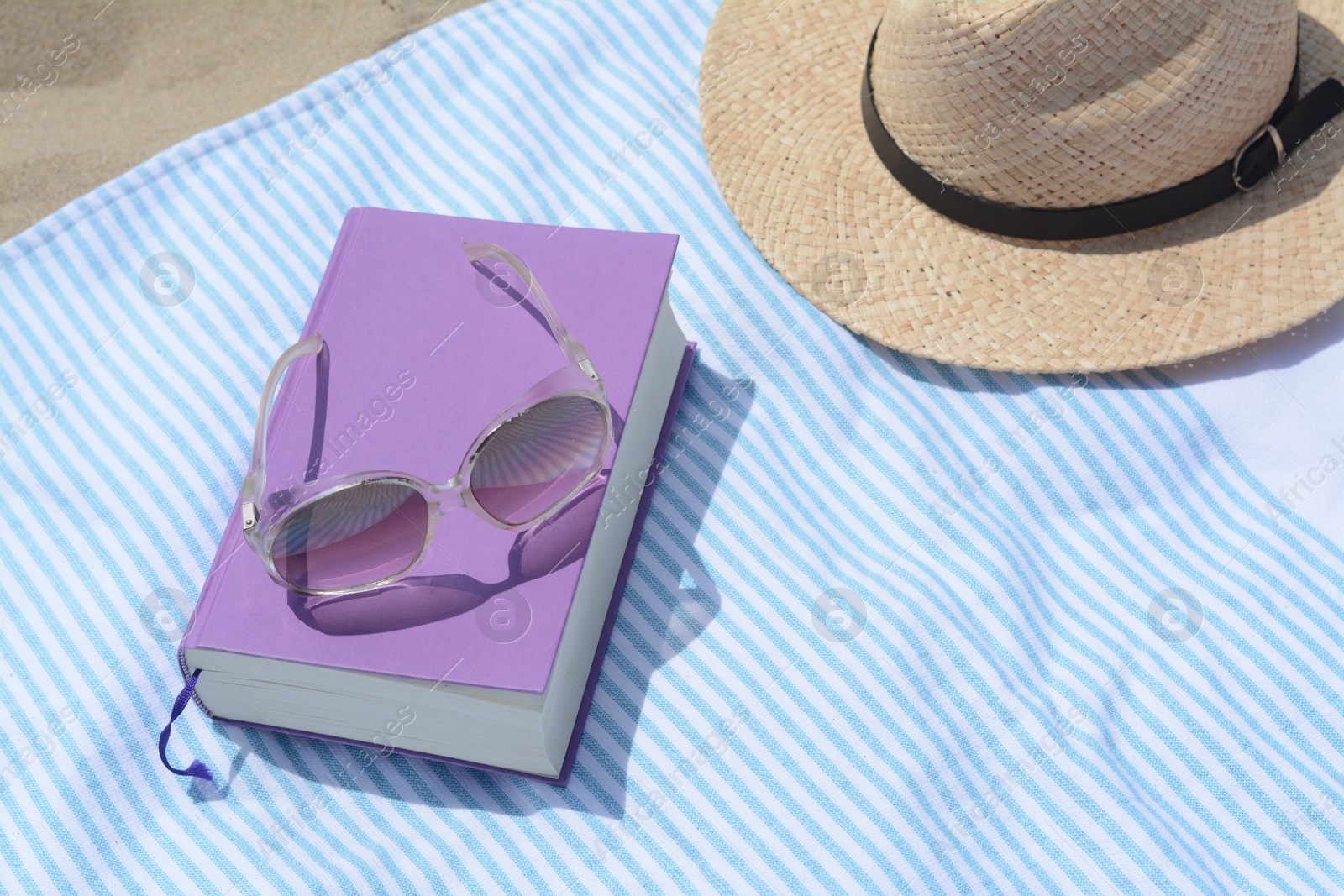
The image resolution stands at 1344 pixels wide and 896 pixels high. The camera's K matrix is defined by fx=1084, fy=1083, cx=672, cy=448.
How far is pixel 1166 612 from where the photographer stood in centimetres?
105

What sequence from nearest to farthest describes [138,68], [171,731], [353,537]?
[353,537] < [171,731] < [138,68]

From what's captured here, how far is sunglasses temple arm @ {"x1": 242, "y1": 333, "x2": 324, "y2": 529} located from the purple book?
27mm

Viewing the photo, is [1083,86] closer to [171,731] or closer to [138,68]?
[171,731]

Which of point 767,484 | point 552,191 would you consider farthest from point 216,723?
point 552,191

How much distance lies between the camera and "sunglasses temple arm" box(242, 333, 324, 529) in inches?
35.5

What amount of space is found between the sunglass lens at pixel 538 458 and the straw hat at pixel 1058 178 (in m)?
0.33

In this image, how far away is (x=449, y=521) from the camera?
3.10 ft

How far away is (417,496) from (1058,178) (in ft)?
2.21

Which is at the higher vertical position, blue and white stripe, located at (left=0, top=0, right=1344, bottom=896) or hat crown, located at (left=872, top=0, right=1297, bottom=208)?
hat crown, located at (left=872, top=0, right=1297, bottom=208)

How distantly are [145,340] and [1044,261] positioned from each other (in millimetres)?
983

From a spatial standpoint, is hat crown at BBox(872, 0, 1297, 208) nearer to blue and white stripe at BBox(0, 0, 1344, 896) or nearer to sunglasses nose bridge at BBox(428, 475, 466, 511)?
blue and white stripe at BBox(0, 0, 1344, 896)

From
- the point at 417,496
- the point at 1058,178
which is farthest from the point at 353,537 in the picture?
the point at 1058,178

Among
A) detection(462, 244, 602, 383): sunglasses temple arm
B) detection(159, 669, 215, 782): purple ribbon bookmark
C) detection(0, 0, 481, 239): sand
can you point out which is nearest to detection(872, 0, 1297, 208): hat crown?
detection(462, 244, 602, 383): sunglasses temple arm

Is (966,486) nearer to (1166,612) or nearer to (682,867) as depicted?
(1166,612)
